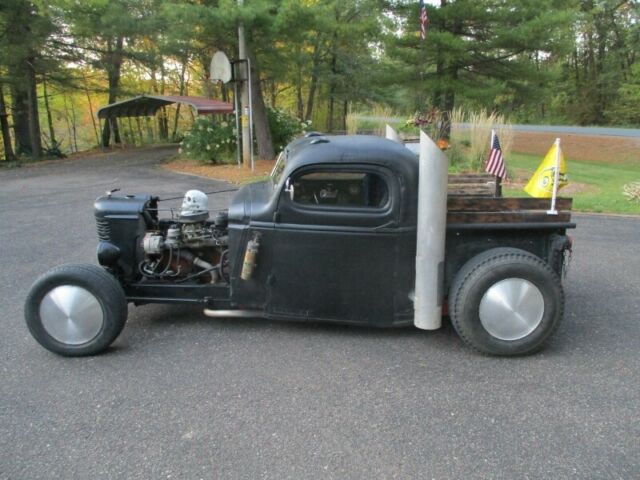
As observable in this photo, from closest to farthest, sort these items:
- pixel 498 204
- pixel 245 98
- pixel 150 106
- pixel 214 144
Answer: pixel 498 204, pixel 245 98, pixel 214 144, pixel 150 106

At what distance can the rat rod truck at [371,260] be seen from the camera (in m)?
3.51

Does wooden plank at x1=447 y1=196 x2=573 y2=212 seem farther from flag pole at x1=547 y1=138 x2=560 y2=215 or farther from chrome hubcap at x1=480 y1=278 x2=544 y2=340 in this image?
chrome hubcap at x1=480 y1=278 x2=544 y2=340

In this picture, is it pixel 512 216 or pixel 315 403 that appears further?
pixel 512 216

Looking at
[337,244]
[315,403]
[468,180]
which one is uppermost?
[468,180]

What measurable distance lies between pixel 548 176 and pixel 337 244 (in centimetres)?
185

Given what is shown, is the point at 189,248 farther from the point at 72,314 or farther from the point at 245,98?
the point at 245,98

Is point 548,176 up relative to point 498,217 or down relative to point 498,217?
up

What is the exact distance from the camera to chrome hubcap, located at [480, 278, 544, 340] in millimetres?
3504

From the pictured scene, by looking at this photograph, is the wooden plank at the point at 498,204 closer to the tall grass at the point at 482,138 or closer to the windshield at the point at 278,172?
the windshield at the point at 278,172

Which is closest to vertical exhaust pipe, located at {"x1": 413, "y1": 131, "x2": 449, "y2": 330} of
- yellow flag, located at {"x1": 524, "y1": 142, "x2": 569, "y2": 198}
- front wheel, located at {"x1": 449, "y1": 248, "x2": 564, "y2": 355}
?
front wheel, located at {"x1": 449, "y1": 248, "x2": 564, "y2": 355}

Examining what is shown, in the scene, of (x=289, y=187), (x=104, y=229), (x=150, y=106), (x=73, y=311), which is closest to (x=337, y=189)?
(x=289, y=187)

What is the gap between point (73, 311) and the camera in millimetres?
3607

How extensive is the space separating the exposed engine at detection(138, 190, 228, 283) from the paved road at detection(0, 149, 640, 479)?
470mm

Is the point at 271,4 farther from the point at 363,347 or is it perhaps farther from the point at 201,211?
the point at 363,347
